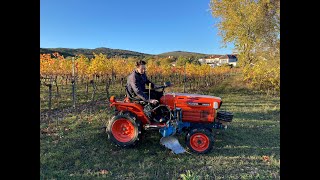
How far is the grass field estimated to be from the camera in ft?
14.0

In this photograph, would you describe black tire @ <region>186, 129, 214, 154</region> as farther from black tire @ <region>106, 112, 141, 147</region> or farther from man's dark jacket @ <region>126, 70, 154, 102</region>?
man's dark jacket @ <region>126, 70, 154, 102</region>

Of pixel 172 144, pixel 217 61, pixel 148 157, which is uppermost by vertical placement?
pixel 217 61

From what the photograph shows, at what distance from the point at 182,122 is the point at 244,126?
2813mm

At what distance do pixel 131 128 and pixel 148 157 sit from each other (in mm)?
721

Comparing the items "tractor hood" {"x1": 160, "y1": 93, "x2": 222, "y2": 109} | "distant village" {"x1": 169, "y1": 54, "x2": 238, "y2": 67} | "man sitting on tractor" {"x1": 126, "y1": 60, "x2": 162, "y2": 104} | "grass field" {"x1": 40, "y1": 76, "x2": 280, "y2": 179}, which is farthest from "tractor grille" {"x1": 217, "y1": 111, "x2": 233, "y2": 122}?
"distant village" {"x1": 169, "y1": 54, "x2": 238, "y2": 67}

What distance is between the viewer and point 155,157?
196 inches

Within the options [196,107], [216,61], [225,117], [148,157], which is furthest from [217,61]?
[148,157]

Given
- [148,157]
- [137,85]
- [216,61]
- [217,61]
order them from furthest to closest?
[217,61], [216,61], [137,85], [148,157]

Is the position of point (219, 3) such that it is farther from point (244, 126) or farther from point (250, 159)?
point (250, 159)

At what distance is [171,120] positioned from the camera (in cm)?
534

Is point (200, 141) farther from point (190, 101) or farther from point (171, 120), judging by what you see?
point (190, 101)
